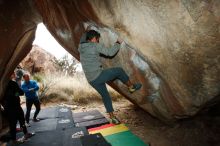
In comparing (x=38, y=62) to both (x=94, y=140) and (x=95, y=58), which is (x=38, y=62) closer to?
(x=94, y=140)

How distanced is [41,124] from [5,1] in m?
3.91

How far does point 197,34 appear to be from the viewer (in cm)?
438

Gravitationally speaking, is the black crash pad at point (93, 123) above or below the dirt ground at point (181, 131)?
above

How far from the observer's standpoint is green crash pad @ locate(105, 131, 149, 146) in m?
6.39

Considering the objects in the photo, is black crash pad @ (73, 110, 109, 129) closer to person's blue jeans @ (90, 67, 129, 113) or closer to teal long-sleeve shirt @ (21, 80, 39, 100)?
teal long-sleeve shirt @ (21, 80, 39, 100)

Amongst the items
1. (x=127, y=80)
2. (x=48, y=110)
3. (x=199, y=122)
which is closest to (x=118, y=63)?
(x=127, y=80)

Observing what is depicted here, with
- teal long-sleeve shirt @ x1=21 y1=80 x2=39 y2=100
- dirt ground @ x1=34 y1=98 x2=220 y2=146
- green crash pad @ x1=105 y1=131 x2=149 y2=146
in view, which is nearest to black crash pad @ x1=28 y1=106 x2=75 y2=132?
teal long-sleeve shirt @ x1=21 y1=80 x2=39 y2=100

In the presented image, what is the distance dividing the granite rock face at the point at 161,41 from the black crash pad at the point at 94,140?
1.31 metres

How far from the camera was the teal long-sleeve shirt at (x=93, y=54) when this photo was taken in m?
5.18

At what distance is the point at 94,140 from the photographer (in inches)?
252

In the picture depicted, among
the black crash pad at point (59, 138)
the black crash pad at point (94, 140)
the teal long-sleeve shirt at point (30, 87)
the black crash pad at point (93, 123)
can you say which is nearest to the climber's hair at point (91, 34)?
the black crash pad at point (94, 140)

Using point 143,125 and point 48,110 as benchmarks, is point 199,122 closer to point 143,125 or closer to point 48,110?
point 143,125

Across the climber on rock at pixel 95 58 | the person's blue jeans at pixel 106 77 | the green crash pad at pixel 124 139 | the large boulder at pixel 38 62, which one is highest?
the large boulder at pixel 38 62

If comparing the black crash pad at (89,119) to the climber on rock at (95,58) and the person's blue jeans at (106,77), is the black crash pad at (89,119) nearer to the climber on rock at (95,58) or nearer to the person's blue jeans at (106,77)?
the person's blue jeans at (106,77)
